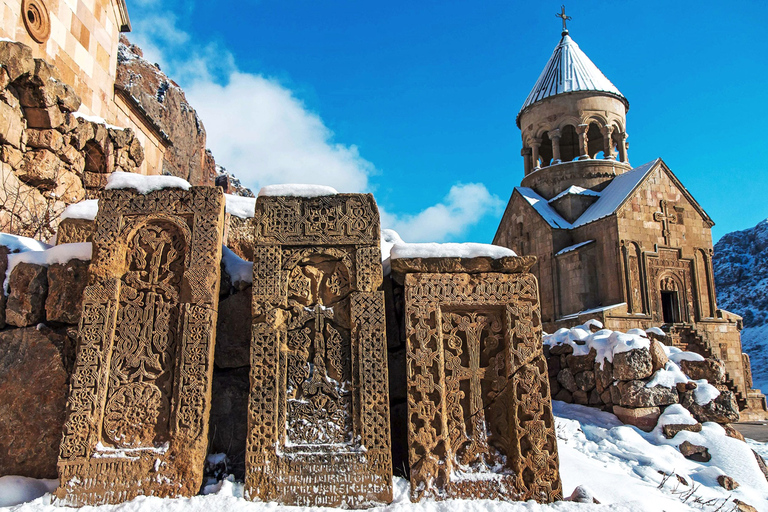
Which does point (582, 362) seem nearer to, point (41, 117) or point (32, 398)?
point (32, 398)

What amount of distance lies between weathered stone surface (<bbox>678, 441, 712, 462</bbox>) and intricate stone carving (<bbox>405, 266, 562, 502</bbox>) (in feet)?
9.02

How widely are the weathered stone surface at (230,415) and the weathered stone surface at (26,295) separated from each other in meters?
1.23

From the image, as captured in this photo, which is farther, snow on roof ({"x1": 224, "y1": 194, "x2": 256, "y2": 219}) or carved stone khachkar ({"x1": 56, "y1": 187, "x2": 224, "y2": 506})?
snow on roof ({"x1": 224, "y1": 194, "x2": 256, "y2": 219})

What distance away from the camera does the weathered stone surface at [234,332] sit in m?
3.78

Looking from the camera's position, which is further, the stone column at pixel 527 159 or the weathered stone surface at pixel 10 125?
the stone column at pixel 527 159

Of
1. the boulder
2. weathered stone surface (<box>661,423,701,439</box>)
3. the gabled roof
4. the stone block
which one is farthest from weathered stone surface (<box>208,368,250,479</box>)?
the gabled roof

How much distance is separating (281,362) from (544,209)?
54.5 ft

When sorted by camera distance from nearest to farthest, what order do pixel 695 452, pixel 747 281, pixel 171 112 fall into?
1. pixel 695 452
2. pixel 171 112
3. pixel 747 281

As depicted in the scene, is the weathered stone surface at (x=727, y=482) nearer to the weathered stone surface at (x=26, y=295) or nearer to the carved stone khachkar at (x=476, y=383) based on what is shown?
the carved stone khachkar at (x=476, y=383)

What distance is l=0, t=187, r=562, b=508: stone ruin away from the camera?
126 inches

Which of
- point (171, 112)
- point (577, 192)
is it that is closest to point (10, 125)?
point (171, 112)

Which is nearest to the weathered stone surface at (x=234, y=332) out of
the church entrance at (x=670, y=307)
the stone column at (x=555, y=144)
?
the church entrance at (x=670, y=307)

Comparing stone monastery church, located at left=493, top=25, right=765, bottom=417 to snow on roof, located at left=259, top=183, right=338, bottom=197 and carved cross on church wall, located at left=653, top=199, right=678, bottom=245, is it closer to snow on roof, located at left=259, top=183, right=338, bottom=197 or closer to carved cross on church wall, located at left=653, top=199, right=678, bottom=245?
carved cross on church wall, located at left=653, top=199, right=678, bottom=245

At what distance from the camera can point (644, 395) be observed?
628cm
